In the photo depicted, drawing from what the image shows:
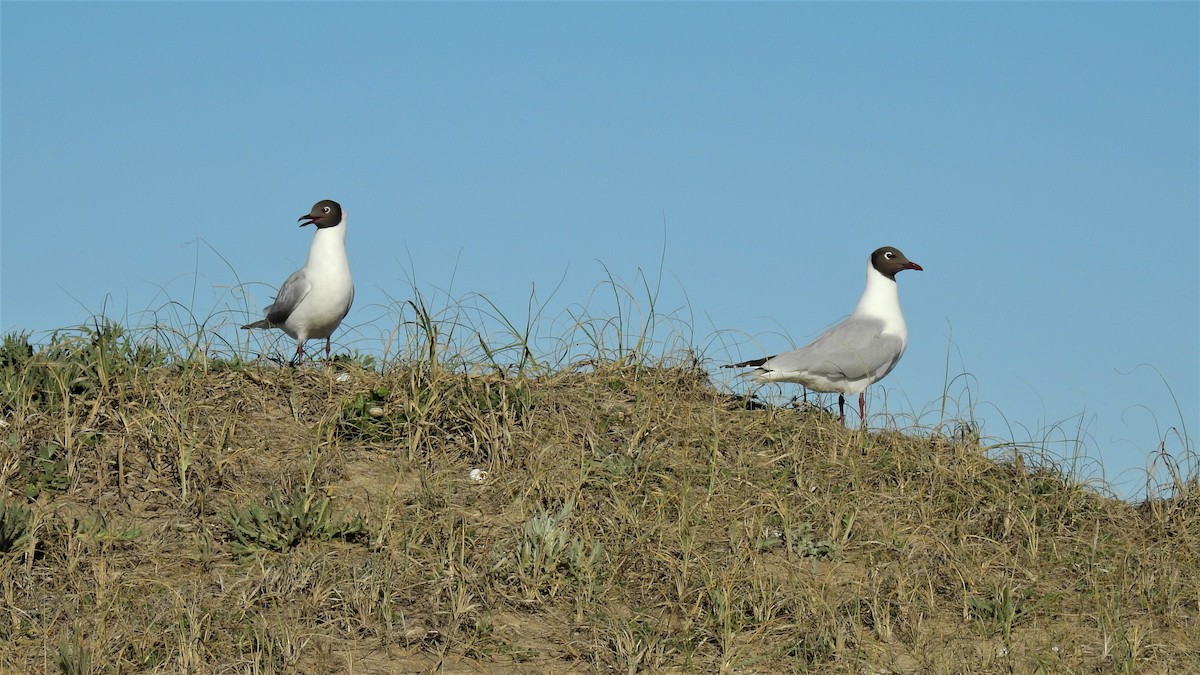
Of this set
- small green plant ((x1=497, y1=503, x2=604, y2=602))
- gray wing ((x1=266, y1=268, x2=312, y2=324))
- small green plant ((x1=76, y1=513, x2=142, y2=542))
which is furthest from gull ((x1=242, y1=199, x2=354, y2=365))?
small green plant ((x1=497, y1=503, x2=604, y2=602))

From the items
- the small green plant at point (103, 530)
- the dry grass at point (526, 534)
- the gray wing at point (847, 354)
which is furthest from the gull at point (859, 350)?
the small green plant at point (103, 530)

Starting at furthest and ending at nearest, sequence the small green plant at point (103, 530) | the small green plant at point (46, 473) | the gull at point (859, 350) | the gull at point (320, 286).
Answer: the gull at point (320, 286) → the gull at point (859, 350) → the small green plant at point (46, 473) → the small green plant at point (103, 530)

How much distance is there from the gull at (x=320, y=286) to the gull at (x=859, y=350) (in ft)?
11.1

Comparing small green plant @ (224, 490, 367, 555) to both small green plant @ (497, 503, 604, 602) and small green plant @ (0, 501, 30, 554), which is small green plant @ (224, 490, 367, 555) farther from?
small green plant @ (0, 501, 30, 554)

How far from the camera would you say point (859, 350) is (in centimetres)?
1062

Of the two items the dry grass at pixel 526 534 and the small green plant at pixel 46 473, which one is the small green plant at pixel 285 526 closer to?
the dry grass at pixel 526 534

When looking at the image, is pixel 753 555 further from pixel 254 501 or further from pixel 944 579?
pixel 254 501

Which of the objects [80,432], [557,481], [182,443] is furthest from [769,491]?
[80,432]

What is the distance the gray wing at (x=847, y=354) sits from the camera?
10.5 meters

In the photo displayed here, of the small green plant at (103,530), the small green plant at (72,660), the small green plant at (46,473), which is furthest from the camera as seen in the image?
the small green plant at (46,473)

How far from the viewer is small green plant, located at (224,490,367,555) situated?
7.27 m

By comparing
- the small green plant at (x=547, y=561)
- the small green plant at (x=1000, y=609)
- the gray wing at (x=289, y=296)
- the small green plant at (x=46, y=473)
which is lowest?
the small green plant at (x=1000, y=609)

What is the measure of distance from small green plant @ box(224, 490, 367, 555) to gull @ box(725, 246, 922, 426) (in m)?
3.67

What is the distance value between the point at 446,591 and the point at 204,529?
1.57m
